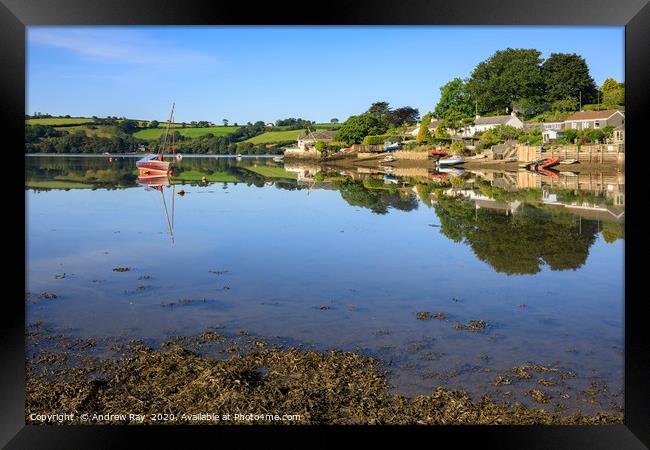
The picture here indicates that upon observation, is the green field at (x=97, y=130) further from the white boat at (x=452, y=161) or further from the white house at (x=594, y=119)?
the white house at (x=594, y=119)

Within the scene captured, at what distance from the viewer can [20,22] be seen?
11.5ft

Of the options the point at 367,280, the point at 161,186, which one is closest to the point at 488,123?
the point at 161,186

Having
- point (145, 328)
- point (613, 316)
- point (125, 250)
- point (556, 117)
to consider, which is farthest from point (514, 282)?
point (556, 117)

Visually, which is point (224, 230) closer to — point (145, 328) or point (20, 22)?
point (145, 328)

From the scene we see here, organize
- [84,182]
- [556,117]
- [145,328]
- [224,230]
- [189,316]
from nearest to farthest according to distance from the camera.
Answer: [145,328] → [189,316] → [224,230] → [84,182] → [556,117]

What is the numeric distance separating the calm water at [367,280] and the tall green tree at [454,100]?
50501 mm

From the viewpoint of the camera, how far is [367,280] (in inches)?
343

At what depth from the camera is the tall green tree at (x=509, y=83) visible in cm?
6500

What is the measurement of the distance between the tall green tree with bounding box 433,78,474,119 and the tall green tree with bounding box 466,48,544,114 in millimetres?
828

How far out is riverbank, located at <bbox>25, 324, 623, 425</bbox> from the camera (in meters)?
4.08

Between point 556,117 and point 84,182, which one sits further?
point 556,117

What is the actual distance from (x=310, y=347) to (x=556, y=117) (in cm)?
5693

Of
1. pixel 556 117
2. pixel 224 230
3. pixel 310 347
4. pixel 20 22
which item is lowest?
pixel 310 347

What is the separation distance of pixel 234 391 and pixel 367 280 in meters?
4.57
